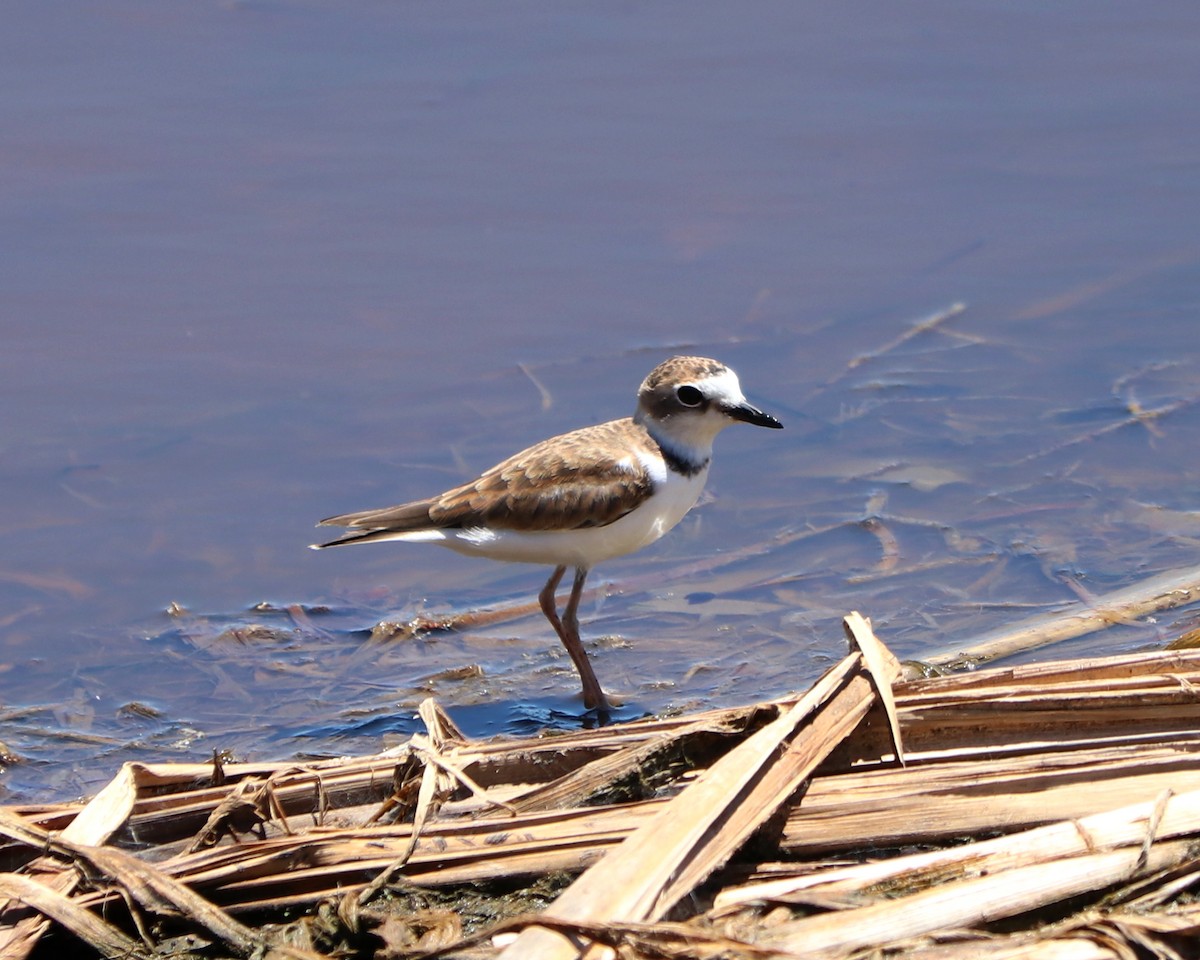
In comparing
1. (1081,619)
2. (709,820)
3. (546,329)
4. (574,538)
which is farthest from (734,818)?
(546,329)

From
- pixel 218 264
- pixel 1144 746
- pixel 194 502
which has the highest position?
pixel 218 264

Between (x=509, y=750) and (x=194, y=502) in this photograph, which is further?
(x=194, y=502)

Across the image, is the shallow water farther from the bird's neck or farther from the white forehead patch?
the white forehead patch

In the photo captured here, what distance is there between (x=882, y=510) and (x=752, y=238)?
295cm

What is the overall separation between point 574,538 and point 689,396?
0.72 metres

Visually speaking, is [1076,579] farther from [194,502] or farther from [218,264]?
[218,264]

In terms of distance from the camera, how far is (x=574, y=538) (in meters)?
6.07

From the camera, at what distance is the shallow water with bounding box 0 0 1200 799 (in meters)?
6.24

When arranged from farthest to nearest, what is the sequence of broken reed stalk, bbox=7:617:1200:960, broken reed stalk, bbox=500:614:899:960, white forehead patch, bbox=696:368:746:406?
white forehead patch, bbox=696:368:746:406 < broken reed stalk, bbox=7:617:1200:960 < broken reed stalk, bbox=500:614:899:960

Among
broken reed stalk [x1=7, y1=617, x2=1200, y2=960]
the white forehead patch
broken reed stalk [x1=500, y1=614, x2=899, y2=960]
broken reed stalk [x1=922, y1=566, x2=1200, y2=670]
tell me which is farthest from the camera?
the white forehead patch

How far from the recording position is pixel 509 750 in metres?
3.68

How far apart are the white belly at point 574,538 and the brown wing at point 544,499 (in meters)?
0.03

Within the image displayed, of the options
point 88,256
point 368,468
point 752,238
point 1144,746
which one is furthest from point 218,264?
point 1144,746

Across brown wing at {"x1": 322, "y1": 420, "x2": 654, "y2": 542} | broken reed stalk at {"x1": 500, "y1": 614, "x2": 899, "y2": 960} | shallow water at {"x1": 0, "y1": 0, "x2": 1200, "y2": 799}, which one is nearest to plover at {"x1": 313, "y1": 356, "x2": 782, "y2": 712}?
brown wing at {"x1": 322, "y1": 420, "x2": 654, "y2": 542}
